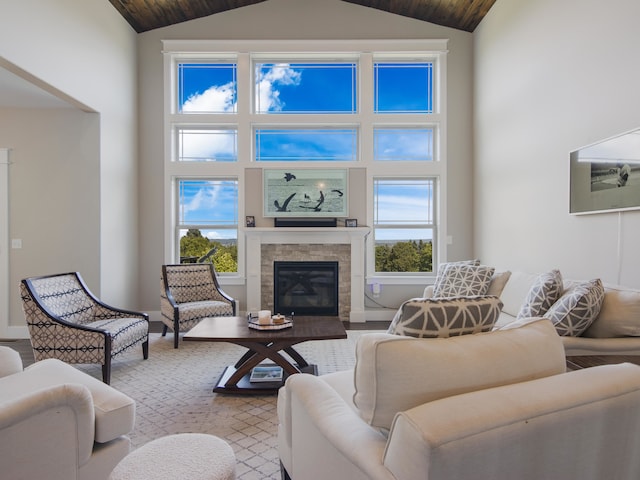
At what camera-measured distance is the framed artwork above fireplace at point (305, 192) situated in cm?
514

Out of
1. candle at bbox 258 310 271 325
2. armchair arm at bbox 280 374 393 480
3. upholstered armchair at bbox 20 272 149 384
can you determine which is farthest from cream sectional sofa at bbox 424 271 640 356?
upholstered armchair at bbox 20 272 149 384

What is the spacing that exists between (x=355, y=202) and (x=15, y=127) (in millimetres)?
4124

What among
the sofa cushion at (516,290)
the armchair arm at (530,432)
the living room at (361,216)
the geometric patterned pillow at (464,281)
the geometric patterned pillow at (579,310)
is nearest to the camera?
the armchair arm at (530,432)

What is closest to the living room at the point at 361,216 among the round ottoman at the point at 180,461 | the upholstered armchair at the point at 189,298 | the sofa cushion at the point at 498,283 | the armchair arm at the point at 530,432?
the sofa cushion at the point at 498,283

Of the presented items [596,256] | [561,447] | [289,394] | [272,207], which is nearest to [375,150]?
[272,207]

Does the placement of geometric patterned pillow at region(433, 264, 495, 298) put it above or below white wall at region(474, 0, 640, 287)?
below

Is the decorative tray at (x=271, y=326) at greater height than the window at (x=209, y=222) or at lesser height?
lesser

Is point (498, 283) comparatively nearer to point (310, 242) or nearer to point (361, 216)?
point (361, 216)

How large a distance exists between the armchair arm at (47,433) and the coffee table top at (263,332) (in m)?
1.18

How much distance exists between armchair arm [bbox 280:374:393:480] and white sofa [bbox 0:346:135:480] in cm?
74

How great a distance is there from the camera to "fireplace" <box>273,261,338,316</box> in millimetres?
5152

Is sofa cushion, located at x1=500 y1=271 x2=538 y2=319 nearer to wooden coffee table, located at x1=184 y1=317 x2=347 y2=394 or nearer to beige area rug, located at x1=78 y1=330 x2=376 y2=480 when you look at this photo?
beige area rug, located at x1=78 y1=330 x2=376 y2=480

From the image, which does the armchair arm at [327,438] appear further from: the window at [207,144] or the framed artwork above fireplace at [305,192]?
the window at [207,144]

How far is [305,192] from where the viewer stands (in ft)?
16.9
